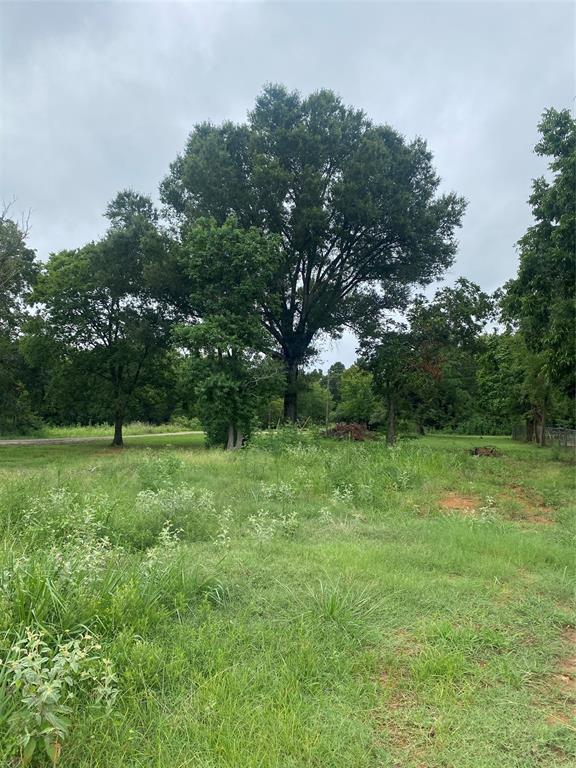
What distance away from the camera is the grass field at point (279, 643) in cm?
206

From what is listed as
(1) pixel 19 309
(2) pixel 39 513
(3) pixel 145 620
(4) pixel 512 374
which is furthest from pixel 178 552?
(4) pixel 512 374

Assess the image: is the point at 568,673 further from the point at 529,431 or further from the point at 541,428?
the point at 529,431

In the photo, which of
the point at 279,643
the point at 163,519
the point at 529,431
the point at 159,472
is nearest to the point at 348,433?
the point at 159,472

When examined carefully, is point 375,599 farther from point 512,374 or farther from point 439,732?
point 512,374

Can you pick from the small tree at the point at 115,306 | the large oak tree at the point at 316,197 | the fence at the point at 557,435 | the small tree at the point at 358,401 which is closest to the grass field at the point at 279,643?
the large oak tree at the point at 316,197

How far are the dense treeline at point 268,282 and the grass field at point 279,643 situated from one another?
1146 centimetres

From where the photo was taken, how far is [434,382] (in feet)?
76.0

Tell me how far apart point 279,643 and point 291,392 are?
19292mm

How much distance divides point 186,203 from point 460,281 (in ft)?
44.2

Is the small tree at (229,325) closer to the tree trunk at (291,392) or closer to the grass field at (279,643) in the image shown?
the tree trunk at (291,392)

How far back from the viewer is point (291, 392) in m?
22.1

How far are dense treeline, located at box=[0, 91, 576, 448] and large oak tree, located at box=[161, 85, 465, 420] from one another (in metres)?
0.07

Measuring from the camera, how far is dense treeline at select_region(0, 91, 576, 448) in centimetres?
1709

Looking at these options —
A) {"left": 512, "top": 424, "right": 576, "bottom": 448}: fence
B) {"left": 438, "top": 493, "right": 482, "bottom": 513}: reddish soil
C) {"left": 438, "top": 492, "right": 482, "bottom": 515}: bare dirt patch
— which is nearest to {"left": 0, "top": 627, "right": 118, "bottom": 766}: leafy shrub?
{"left": 438, "top": 492, "right": 482, "bottom": 515}: bare dirt patch
